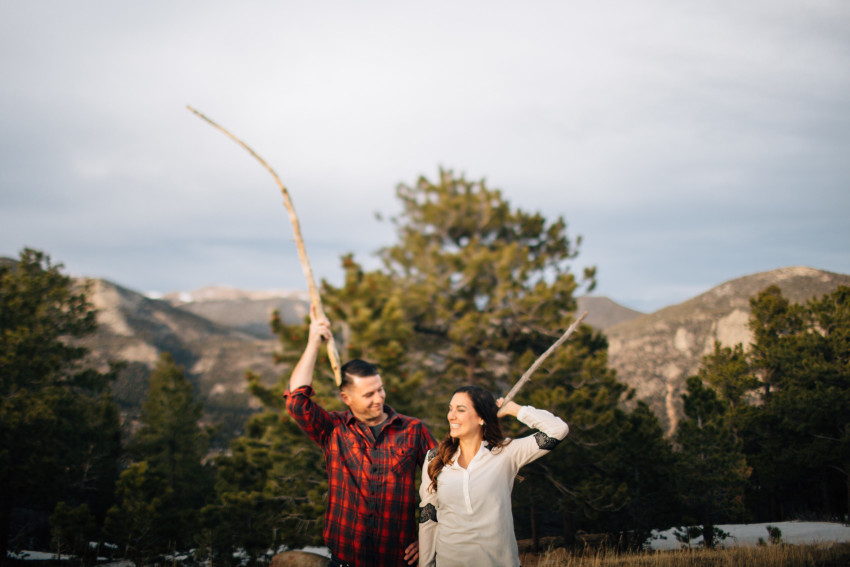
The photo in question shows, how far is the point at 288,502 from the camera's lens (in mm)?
14664

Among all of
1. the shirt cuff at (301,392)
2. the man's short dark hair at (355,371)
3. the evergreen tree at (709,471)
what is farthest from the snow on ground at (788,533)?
the shirt cuff at (301,392)

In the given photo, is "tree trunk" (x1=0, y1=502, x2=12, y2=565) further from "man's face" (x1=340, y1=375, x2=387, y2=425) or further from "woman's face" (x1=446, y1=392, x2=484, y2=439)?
"woman's face" (x1=446, y1=392, x2=484, y2=439)

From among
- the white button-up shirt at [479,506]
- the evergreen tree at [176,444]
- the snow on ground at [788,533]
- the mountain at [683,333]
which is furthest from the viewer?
the mountain at [683,333]

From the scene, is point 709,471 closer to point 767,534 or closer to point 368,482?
point 767,534

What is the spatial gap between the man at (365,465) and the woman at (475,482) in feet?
0.42

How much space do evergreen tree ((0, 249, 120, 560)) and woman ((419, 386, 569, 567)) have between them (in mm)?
22052

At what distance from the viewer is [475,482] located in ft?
9.72

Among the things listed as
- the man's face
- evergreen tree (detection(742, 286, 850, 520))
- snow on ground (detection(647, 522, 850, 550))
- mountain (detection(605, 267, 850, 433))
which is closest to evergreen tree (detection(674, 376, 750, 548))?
snow on ground (detection(647, 522, 850, 550))

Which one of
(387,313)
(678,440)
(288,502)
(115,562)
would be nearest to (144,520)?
(115,562)

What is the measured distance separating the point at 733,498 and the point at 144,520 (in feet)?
62.4

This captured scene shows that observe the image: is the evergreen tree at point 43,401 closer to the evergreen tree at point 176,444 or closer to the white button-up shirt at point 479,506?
the evergreen tree at point 176,444

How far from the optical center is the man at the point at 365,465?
306cm

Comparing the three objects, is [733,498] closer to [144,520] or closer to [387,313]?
[387,313]

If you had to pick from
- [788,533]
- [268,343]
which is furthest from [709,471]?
[268,343]
